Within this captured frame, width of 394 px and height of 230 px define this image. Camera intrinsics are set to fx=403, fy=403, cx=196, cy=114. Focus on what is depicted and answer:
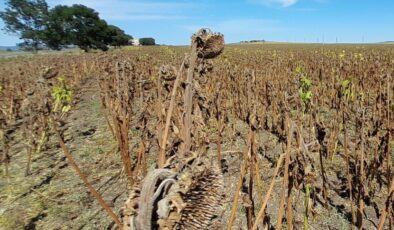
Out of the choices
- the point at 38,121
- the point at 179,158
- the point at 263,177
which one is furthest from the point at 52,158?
the point at 179,158

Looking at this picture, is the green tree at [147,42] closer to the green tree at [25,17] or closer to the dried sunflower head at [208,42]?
the green tree at [25,17]

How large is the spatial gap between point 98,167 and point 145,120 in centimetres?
236

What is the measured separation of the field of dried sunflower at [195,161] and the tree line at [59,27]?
133 feet

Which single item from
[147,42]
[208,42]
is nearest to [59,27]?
[147,42]

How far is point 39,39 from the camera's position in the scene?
49.2 m

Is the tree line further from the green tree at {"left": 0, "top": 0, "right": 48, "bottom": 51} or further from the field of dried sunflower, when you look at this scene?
the field of dried sunflower

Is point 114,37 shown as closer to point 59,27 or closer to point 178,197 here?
point 59,27

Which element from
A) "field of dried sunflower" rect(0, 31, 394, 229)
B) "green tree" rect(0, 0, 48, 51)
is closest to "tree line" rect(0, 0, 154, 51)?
"green tree" rect(0, 0, 48, 51)

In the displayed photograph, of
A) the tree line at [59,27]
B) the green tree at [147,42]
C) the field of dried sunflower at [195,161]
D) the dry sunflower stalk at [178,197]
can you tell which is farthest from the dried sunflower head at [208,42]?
the green tree at [147,42]

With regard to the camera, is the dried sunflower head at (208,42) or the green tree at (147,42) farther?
the green tree at (147,42)

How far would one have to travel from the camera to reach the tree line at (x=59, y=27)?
48.2 m

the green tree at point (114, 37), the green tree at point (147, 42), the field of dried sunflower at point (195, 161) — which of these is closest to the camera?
the field of dried sunflower at point (195, 161)

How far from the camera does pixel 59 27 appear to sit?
48875 mm

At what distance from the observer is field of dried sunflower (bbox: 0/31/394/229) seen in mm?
1305
